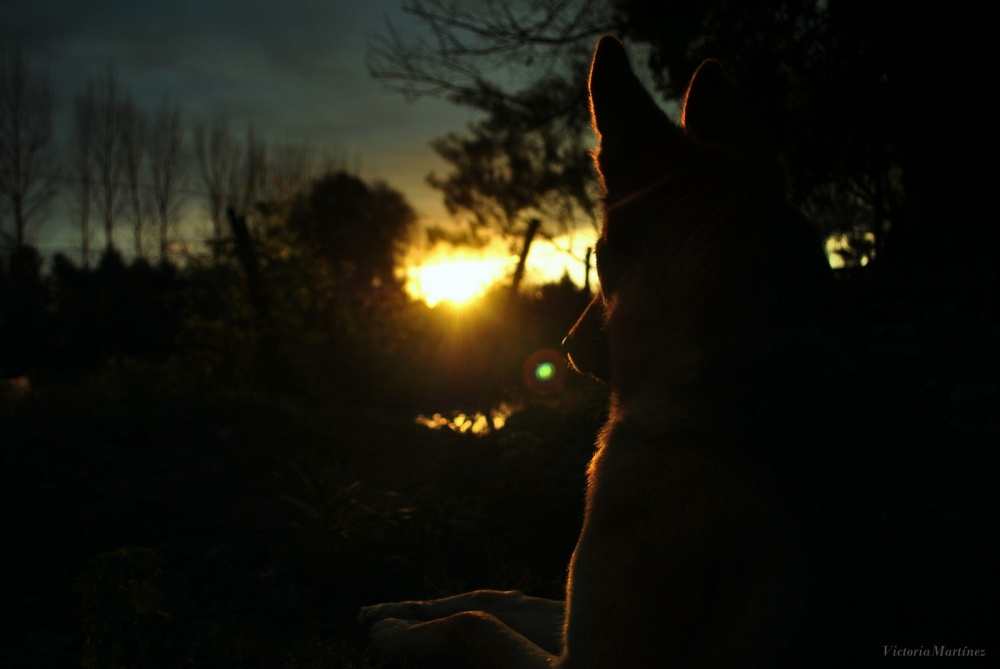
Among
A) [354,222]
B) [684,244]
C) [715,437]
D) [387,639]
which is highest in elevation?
[354,222]

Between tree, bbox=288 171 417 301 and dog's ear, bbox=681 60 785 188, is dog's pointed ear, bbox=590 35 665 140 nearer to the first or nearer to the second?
dog's ear, bbox=681 60 785 188

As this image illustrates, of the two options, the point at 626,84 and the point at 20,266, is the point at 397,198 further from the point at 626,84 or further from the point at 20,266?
the point at 626,84

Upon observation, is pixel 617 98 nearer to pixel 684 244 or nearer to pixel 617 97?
pixel 617 97

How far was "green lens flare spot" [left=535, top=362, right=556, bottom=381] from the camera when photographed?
10875 millimetres

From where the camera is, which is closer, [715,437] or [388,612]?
[715,437]

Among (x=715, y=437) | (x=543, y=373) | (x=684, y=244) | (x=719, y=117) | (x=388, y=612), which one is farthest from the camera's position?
(x=543, y=373)

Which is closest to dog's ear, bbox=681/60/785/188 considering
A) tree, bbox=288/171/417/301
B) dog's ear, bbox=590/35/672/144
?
dog's ear, bbox=590/35/672/144

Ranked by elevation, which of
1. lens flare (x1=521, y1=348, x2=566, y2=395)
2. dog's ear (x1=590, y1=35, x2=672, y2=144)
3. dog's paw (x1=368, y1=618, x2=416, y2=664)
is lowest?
dog's paw (x1=368, y1=618, x2=416, y2=664)

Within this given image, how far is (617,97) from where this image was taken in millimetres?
2180

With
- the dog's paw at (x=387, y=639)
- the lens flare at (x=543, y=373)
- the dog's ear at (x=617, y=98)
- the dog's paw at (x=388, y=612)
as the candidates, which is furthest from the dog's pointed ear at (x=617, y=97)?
the lens flare at (x=543, y=373)

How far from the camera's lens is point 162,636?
3.11m

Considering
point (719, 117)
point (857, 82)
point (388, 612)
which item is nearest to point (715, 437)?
point (719, 117)

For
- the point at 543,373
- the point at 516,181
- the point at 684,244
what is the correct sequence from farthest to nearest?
1. the point at 516,181
2. the point at 543,373
3. the point at 684,244

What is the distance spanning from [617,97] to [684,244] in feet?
1.69
